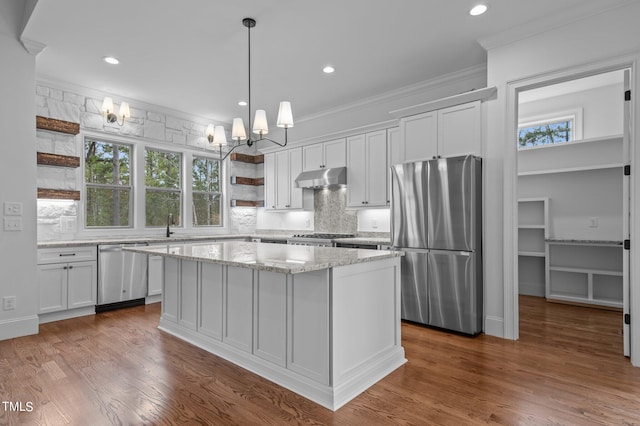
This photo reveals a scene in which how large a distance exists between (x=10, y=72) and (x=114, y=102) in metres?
1.50

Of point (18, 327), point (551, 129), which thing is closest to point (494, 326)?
point (551, 129)

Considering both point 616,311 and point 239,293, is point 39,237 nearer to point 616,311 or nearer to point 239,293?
point 239,293

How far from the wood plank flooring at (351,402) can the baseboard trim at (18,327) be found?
5.0 inches

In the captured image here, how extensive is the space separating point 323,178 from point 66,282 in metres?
3.46

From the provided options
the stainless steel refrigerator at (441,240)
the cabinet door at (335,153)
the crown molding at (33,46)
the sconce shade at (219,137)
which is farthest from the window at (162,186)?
the stainless steel refrigerator at (441,240)

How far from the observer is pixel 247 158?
6.55 metres

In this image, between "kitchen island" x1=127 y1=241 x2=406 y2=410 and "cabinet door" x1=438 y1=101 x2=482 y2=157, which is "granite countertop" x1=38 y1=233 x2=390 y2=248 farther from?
"kitchen island" x1=127 y1=241 x2=406 y2=410

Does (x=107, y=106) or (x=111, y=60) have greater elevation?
(x=111, y=60)

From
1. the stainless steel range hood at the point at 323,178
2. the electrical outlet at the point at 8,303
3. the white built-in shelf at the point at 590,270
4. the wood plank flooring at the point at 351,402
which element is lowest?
the wood plank flooring at the point at 351,402

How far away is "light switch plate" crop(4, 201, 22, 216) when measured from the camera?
3.43 meters

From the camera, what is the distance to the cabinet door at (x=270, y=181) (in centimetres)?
620

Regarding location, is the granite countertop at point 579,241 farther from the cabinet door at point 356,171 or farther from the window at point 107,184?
the window at point 107,184

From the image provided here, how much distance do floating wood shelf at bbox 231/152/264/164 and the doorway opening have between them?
4.30 metres

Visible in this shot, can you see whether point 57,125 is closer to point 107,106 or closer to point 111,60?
point 107,106
